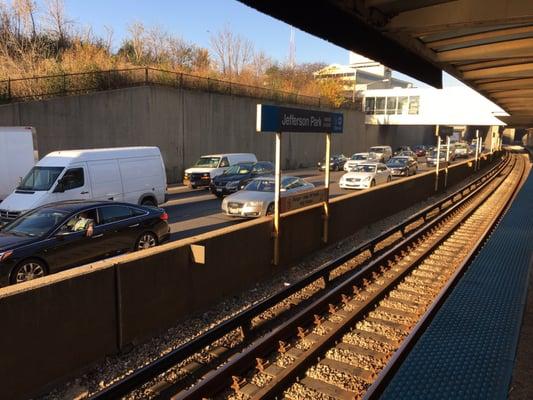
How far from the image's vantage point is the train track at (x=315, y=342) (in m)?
4.84

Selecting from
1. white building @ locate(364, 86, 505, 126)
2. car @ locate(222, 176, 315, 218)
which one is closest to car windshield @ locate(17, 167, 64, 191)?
car @ locate(222, 176, 315, 218)

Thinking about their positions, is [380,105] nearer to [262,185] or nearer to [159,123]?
[159,123]

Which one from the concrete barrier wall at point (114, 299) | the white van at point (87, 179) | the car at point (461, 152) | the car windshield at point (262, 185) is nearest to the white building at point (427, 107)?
the car at point (461, 152)

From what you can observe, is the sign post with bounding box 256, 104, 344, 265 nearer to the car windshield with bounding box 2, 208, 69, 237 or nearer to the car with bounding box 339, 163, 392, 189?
the car windshield with bounding box 2, 208, 69, 237

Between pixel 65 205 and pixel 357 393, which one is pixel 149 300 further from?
pixel 65 205

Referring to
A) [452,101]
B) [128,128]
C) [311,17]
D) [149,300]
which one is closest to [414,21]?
[311,17]

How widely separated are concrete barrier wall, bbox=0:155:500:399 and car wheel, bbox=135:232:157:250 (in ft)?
9.11

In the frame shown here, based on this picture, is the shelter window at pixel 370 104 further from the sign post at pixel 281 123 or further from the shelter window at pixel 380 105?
the sign post at pixel 281 123

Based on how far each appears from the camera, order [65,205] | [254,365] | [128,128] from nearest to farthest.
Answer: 1. [254,365]
2. [65,205]
3. [128,128]

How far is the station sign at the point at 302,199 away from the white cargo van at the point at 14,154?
37.4ft

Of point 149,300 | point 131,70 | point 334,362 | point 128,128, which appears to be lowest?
point 334,362

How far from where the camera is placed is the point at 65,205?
879 cm

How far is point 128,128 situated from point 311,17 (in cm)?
2267

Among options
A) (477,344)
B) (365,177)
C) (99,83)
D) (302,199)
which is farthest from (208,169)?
(477,344)
